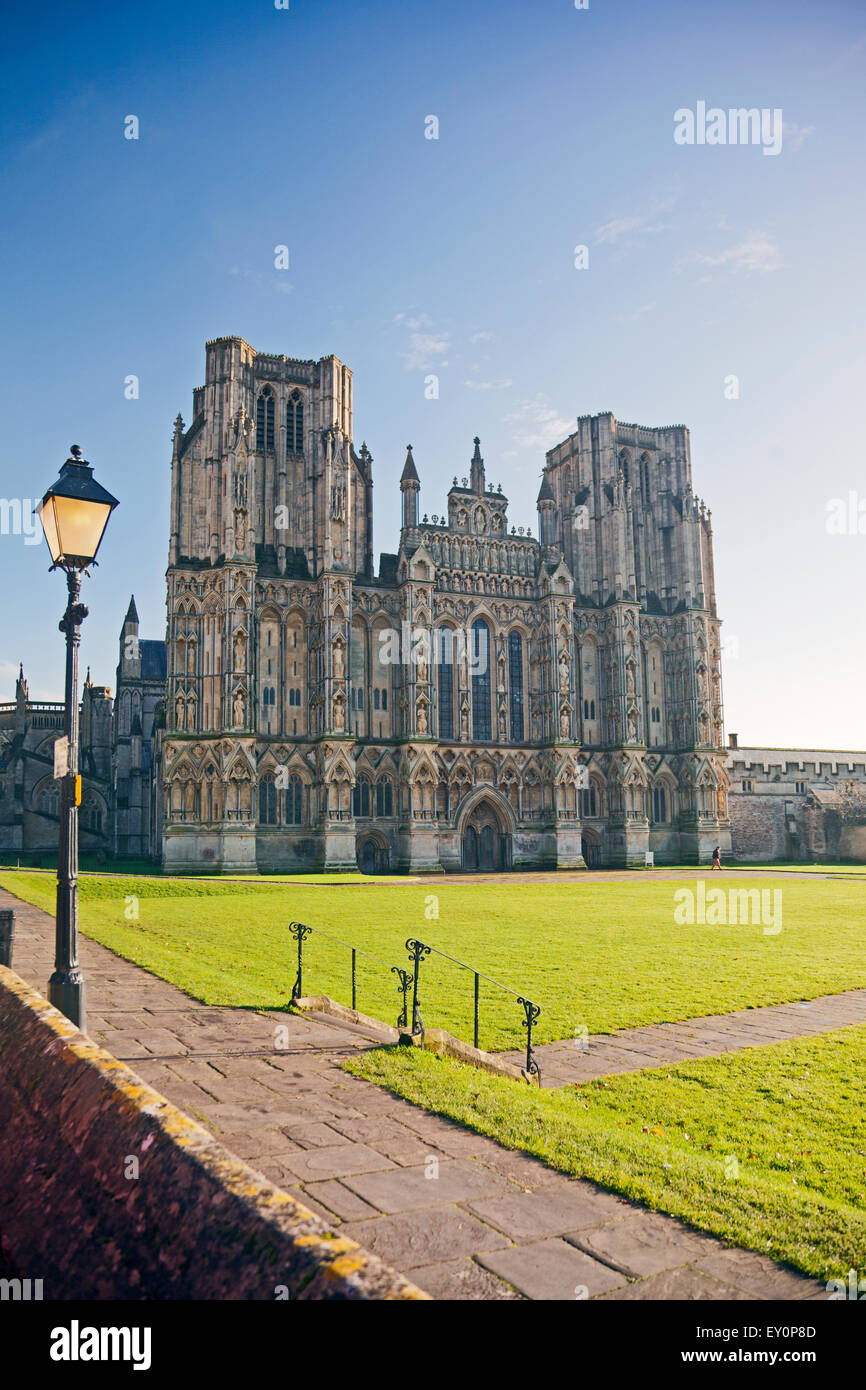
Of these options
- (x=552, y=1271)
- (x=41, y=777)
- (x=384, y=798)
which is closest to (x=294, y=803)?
(x=384, y=798)

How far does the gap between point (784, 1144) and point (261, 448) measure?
4849cm

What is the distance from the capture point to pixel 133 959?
45.3ft

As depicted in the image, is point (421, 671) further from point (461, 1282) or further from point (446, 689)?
point (461, 1282)

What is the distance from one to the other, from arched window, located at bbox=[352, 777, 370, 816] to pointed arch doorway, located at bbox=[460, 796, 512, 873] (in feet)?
20.3

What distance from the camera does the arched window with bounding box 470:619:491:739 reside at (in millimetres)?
51312

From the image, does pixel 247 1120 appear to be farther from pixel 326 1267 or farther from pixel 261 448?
pixel 261 448

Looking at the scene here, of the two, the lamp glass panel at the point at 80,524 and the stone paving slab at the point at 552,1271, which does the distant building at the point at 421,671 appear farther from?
the stone paving slab at the point at 552,1271

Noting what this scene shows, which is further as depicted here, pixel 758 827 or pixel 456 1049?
pixel 758 827

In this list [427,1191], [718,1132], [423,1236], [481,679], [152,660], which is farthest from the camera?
[152,660]

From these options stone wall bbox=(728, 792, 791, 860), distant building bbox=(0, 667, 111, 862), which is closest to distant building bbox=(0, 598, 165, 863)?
distant building bbox=(0, 667, 111, 862)

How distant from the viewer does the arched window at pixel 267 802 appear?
45.2 m

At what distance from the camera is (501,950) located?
16.9 m

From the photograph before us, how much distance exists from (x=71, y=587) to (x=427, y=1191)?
6.12 metres
